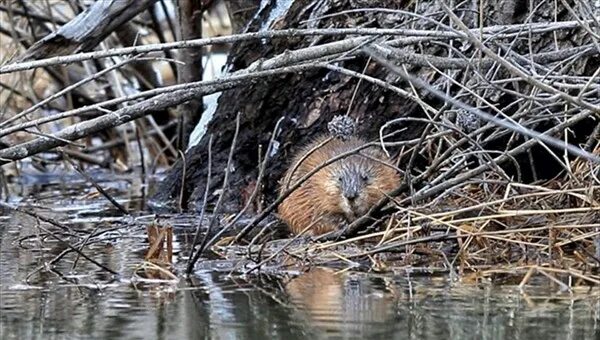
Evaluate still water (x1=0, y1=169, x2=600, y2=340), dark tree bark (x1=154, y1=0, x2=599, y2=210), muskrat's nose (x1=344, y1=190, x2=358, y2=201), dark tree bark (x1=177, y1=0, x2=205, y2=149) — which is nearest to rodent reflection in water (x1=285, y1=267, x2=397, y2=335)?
still water (x1=0, y1=169, x2=600, y2=340)

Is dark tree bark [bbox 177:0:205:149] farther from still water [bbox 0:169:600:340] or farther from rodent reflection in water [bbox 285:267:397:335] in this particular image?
rodent reflection in water [bbox 285:267:397:335]

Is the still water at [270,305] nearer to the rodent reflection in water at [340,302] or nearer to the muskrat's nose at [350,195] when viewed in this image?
the rodent reflection in water at [340,302]

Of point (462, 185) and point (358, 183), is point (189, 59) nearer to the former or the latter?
point (358, 183)

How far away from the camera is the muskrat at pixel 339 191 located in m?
5.53

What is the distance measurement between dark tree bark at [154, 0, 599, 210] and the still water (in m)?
1.70

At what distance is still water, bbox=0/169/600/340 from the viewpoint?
3.26 metres

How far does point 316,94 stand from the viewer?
Result: 646 cm

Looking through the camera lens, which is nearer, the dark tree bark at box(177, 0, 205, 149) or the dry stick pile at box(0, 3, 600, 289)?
the dry stick pile at box(0, 3, 600, 289)

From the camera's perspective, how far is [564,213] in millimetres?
4750

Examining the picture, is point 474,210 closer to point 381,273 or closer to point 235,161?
point 381,273

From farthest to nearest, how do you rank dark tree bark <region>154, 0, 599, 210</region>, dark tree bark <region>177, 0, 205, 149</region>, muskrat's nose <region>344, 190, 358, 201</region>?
1. dark tree bark <region>177, 0, 205, 149</region>
2. dark tree bark <region>154, 0, 599, 210</region>
3. muskrat's nose <region>344, 190, 358, 201</region>

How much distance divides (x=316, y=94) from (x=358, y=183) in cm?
101

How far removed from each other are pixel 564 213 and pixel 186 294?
1586 millimetres

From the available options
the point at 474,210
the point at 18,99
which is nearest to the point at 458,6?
the point at 474,210
